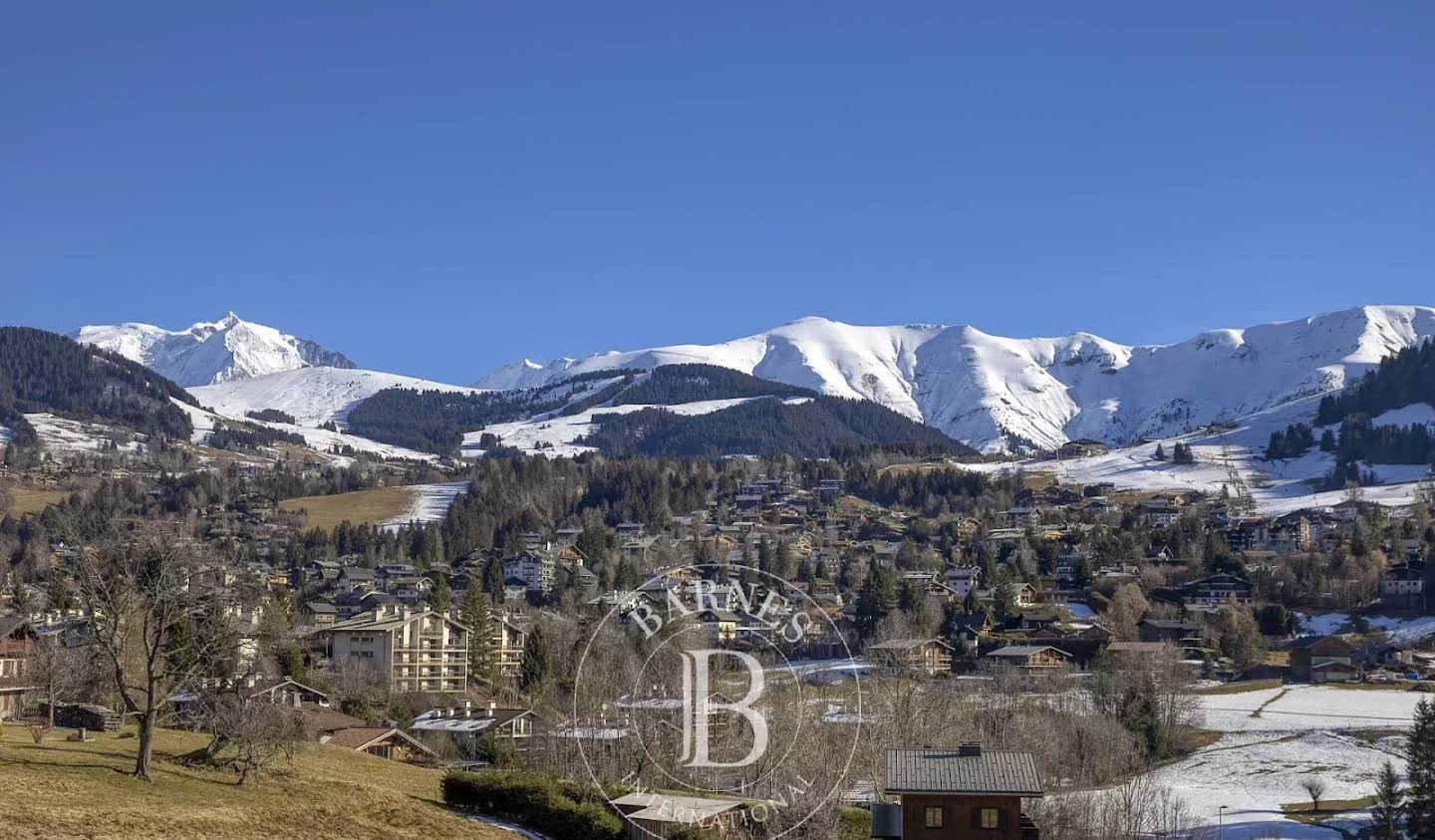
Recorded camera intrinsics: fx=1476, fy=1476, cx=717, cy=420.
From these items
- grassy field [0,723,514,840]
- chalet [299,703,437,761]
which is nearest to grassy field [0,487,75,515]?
chalet [299,703,437,761]

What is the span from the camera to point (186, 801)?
111ft

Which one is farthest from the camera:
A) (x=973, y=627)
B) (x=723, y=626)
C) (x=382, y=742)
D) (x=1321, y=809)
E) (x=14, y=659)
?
(x=973, y=627)

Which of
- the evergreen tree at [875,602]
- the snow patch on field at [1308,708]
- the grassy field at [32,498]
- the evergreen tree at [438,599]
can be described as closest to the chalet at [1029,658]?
the evergreen tree at [875,602]

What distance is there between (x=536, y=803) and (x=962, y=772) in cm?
1277

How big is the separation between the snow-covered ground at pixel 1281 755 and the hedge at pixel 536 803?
2251cm

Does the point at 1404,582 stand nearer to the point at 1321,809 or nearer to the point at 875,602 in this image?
the point at 875,602

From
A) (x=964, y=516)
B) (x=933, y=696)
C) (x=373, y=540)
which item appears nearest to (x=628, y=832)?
(x=933, y=696)

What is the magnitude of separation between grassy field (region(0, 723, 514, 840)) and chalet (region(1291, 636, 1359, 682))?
6679 centimetres

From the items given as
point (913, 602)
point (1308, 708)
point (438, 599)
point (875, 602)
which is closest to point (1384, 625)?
point (1308, 708)

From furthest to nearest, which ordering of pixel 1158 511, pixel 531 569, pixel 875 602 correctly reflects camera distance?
1. pixel 1158 511
2. pixel 531 569
3. pixel 875 602

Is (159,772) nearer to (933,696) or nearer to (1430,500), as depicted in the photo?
(933,696)

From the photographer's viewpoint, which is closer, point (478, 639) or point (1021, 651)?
point (478, 639)

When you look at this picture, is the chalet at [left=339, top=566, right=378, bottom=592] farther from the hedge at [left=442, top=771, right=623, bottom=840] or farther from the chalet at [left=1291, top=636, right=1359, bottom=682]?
the hedge at [left=442, top=771, right=623, bottom=840]

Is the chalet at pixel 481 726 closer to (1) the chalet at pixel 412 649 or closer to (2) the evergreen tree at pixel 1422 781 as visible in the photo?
(1) the chalet at pixel 412 649
